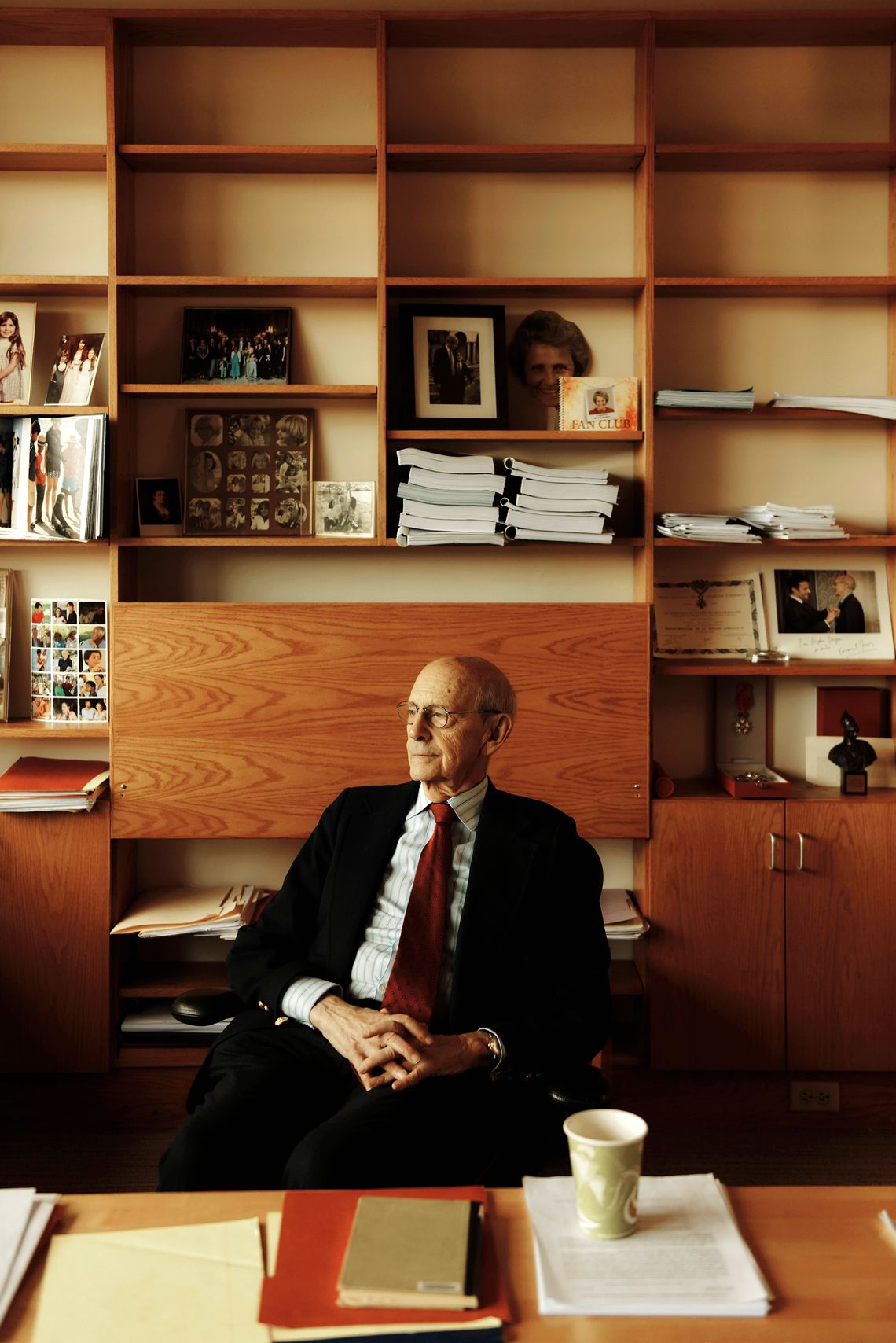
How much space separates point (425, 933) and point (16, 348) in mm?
2077

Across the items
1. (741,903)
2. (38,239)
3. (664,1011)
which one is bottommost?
(664,1011)

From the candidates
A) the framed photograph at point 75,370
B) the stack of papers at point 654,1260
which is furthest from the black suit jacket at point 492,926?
the framed photograph at point 75,370

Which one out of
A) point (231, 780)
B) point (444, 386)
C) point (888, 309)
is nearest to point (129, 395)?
point (444, 386)

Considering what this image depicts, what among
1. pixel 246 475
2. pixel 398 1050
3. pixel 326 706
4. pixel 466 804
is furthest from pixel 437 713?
pixel 246 475

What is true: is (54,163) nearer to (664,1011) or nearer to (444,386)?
(444,386)


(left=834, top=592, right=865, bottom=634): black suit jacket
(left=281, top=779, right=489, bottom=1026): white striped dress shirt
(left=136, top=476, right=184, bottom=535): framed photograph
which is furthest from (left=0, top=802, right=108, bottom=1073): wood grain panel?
(left=834, top=592, right=865, bottom=634): black suit jacket

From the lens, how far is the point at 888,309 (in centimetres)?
302

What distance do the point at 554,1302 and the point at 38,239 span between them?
118 inches

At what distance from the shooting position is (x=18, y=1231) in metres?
1.20

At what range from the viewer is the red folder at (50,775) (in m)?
2.75

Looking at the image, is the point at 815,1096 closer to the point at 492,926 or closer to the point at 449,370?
the point at 492,926

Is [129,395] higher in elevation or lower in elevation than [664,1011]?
higher

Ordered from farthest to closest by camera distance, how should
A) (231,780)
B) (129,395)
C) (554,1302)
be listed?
(129,395) → (231,780) → (554,1302)

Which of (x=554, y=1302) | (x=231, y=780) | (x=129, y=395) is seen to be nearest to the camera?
(x=554, y=1302)
